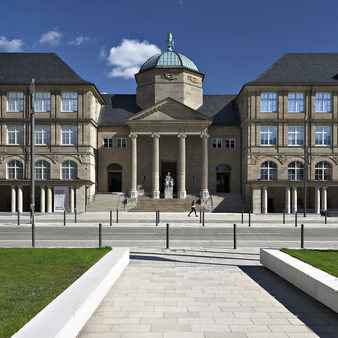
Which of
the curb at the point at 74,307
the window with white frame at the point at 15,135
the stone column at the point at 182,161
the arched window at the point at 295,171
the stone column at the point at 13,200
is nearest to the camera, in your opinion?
the curb at the point at 74,307

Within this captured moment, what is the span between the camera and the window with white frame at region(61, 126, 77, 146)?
41.4m

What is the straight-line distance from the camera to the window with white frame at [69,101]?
4112 centimetres

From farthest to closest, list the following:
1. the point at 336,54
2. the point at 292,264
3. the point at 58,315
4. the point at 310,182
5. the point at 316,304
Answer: the point at 336,54
the point at 310,182
the point at 292,264
the point at 316,304
the point at 58,315

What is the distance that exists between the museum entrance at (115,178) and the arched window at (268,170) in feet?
61.1

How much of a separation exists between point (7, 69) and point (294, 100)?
35310 mm

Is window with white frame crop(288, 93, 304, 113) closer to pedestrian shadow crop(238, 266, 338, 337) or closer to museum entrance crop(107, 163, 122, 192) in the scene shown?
museum entrance crop(107, 163, 122, 192)

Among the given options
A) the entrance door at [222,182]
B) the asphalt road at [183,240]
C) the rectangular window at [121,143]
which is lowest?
the asphalt road at [183,240]

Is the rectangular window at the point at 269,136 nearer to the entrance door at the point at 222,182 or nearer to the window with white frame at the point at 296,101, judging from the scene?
the window with white frame at the point at 296,101

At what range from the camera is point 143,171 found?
153 ft

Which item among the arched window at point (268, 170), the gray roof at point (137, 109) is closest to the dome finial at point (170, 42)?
the gray roof at point (137, 109)

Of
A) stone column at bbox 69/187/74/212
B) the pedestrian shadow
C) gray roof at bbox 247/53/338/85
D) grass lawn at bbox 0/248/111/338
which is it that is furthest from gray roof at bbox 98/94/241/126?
the pedestrian shadow

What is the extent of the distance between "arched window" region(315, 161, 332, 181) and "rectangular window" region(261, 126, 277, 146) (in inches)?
238

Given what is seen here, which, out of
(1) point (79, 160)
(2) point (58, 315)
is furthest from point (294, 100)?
(2) point (58, 315)

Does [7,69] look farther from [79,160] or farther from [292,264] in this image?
[292,264]
